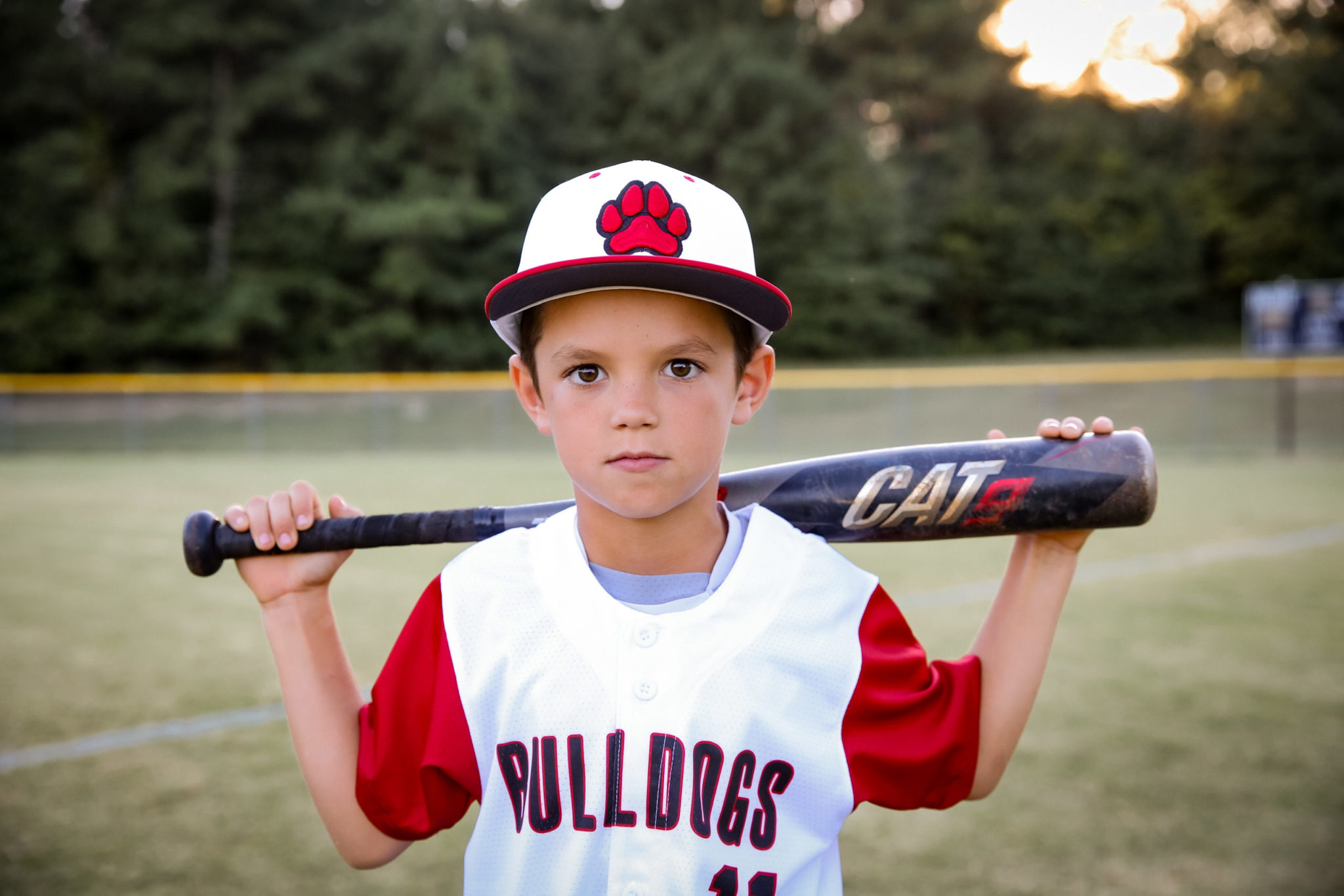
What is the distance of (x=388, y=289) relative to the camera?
25.4 meters

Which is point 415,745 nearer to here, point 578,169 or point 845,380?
point 845,380

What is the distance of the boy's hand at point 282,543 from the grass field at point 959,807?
140cm

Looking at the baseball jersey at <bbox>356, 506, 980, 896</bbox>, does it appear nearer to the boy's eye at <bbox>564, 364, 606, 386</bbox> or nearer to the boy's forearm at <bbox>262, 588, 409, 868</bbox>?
the boy's forearm at <bbox>262, 588, 409, 868</bbox>

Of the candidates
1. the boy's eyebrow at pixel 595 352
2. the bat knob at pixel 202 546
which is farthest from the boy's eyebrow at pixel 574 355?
the bat knob at pixel 202 546

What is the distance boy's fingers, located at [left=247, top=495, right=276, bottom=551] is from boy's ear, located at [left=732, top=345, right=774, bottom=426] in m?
0.70

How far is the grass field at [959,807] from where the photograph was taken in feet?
8.70

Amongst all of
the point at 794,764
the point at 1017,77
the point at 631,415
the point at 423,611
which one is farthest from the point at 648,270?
the point at 1017,77

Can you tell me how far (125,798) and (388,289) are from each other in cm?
2347

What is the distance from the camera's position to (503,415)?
52.4 ft

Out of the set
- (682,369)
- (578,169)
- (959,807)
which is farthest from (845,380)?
(682,369)

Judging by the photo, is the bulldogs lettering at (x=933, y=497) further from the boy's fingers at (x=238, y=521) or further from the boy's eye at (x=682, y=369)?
the boy's fingers at (x=238, y=521)

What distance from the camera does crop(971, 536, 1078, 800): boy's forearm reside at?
4.95ft

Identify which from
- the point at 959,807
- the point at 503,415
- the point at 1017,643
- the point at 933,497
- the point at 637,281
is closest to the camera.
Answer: the point at 637,281

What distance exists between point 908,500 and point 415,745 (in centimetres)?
85
